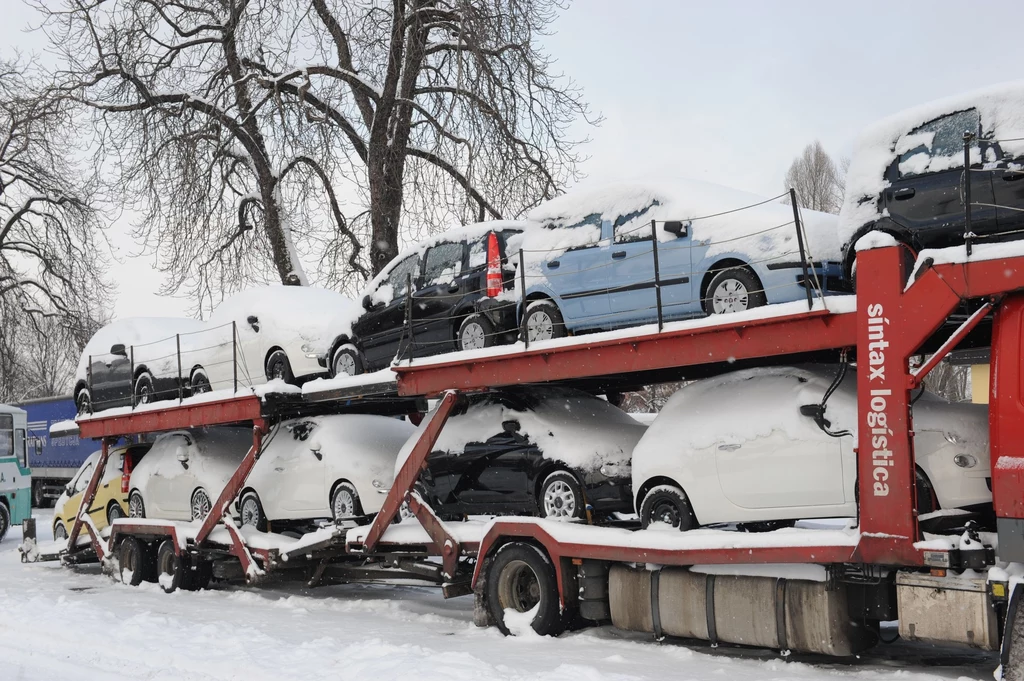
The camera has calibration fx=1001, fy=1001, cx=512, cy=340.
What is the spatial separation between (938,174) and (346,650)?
19.1 ft

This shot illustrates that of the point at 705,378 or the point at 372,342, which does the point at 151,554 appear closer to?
the point at 372,342

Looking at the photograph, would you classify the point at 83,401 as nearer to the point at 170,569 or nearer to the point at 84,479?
the point at 84,479

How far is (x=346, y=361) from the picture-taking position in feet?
39.5

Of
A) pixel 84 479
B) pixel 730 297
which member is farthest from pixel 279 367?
pixel 730 297

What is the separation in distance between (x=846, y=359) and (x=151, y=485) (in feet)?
34.8

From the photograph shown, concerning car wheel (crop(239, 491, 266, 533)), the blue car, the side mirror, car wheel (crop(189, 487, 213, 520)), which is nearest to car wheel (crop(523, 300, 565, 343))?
the blue car

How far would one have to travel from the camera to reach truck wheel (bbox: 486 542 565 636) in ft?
27.7

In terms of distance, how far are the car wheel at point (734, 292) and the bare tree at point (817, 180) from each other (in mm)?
28453

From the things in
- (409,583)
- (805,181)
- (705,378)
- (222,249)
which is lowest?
(409,583)

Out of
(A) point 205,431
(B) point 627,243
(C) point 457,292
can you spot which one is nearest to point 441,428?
(C) point 457,292

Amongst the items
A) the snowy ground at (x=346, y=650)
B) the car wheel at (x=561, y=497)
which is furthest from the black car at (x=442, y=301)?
the snowy ground at (x=346, y=650)

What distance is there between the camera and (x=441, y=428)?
32.4 ft

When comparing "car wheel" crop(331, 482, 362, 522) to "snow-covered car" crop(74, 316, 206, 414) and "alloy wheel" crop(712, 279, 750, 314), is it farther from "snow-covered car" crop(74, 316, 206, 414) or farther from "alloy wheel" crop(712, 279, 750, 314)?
"alloy wheel" crop(712, 279, 750, 314)

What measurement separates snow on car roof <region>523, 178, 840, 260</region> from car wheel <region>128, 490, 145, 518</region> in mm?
8206
